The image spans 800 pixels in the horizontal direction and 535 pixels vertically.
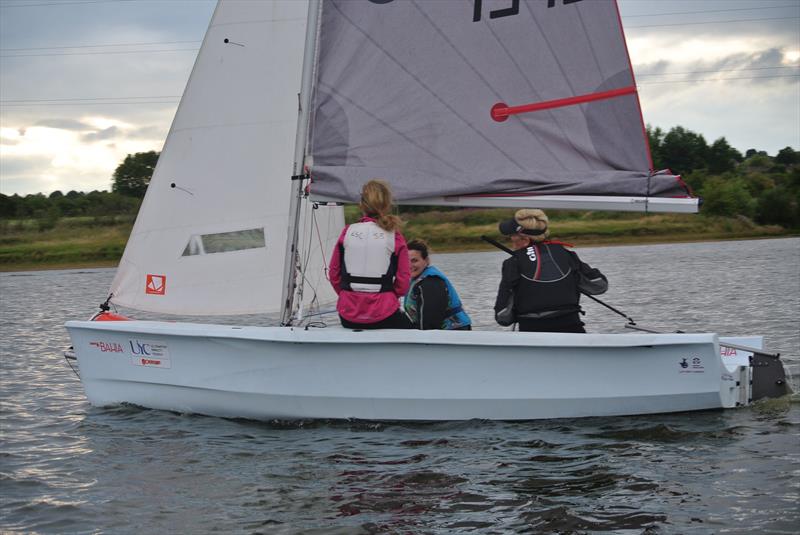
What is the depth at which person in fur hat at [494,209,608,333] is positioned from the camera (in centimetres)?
664

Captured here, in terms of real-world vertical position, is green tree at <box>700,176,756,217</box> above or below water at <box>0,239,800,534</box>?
above

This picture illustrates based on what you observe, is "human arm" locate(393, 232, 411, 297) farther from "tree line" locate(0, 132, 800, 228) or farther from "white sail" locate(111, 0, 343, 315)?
"tree line" locate(0, 132, 800, 228)

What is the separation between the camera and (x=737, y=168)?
70.0 m

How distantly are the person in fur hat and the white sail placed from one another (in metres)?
1.76

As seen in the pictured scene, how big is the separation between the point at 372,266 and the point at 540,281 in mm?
1150

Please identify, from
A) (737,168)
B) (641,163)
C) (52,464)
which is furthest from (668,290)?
(737,168)

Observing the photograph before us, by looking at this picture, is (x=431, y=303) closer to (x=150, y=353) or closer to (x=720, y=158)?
(x=150, y=353)

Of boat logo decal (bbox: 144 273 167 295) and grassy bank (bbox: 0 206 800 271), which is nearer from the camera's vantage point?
boat logo decal (bbox: 144 273 167 295)

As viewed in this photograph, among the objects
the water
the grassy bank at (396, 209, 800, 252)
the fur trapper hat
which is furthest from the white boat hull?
the grassy bank at (396, 209, 800, 252)

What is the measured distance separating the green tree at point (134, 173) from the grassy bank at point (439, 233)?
876cm

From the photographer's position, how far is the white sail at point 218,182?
754cm

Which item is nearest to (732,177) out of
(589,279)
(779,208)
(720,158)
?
(779,208)

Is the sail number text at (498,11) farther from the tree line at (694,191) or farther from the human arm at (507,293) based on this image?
the tree line at (694,191)

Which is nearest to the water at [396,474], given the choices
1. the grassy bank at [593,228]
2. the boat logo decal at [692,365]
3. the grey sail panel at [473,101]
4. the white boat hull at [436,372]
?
the white boat hull at [436,372]
